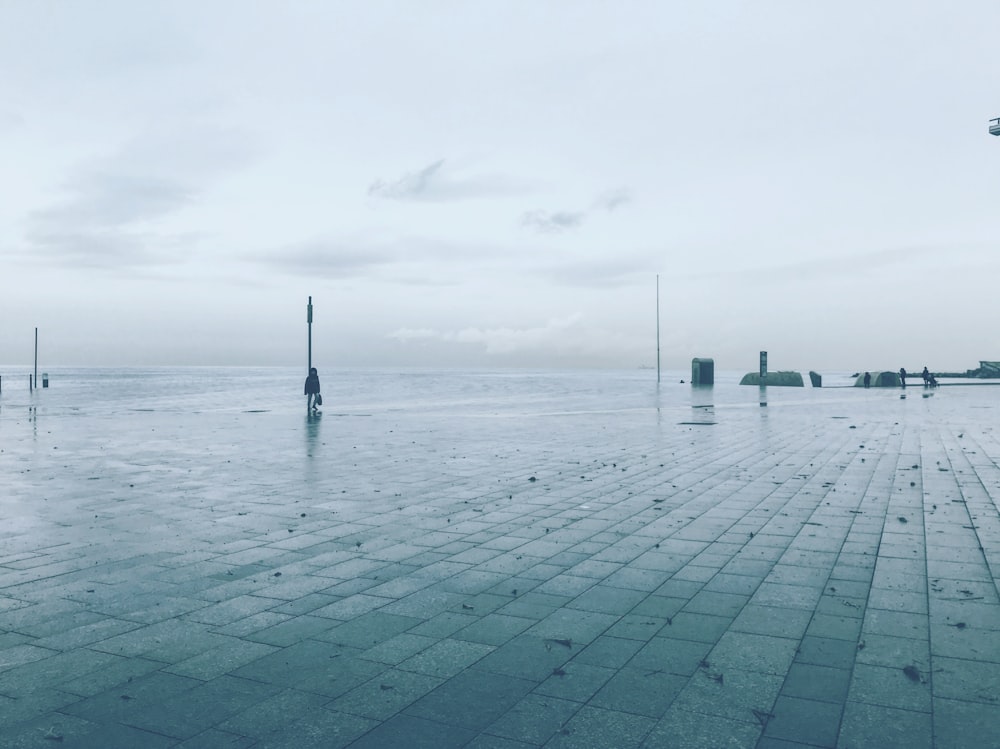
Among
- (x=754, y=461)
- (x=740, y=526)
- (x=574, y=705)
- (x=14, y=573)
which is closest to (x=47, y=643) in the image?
(x=14, y=573)

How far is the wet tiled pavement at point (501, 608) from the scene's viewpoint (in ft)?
12.1

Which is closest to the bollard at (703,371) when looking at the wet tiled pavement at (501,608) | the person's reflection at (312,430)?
the person's reflection at (312,430)

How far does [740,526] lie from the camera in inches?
317

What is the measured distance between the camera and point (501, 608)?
5391mm

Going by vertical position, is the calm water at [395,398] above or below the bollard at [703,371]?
below

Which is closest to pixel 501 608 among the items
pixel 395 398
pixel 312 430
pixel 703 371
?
pixel 312 430

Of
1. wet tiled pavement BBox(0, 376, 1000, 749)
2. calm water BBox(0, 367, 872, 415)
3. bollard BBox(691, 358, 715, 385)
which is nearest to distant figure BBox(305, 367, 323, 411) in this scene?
calm water BBox(0, 367, 872, 415)

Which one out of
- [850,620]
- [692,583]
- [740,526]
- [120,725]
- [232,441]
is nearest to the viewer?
[120,725]

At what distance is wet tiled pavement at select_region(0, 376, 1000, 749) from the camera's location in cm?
367

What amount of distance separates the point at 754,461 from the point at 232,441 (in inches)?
444

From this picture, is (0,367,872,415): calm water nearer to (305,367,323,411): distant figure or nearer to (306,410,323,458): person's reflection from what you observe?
(305,367,323,411): distant figure

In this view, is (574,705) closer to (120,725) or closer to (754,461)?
(120,725)

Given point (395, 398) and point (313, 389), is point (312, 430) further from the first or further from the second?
point (395, 398)

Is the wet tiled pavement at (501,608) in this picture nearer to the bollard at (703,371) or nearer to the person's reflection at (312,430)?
the person's reflection at (312,430)
